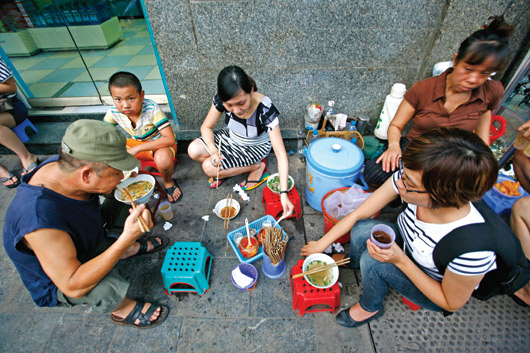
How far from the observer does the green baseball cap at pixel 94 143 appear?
5.40ft

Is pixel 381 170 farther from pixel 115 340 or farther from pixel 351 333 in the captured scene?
pixel 115 340

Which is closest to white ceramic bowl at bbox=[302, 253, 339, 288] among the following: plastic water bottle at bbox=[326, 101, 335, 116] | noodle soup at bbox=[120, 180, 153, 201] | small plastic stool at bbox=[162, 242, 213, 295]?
small plastic stool at bbox=[162, 242, 213, 295]

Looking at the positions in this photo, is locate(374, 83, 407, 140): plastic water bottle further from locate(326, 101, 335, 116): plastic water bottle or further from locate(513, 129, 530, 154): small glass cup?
locate(513, 129, 530, 154): small glass cup

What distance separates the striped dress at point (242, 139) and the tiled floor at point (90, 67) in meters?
2.55

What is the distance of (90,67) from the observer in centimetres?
557

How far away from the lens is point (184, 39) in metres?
3.44

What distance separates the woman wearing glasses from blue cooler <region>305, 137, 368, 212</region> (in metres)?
0.64

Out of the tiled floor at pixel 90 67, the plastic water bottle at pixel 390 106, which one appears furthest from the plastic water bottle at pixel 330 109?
the tiled floor at pixel 90 67

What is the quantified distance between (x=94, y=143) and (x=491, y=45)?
11.1 feet

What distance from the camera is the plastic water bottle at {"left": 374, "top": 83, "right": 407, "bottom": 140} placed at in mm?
3680

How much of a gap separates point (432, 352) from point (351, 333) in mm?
703

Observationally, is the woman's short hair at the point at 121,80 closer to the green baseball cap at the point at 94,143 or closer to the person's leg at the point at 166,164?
the person's leg at the point at 166,164

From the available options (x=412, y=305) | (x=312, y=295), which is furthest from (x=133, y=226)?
(x=412, y=305)

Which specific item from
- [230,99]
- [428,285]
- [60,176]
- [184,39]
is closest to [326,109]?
[230,99]
